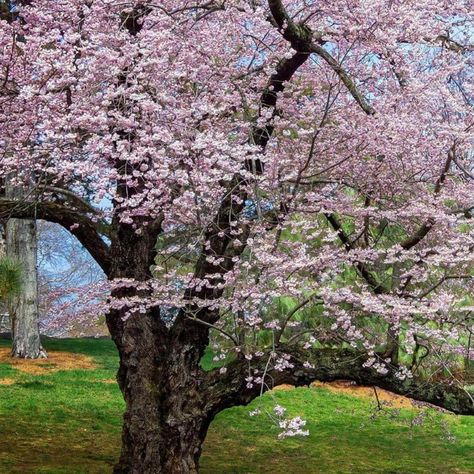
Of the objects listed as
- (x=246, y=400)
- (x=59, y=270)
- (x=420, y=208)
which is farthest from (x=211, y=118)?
(x=59, y=270)

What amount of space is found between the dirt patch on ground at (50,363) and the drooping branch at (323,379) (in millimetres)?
8176

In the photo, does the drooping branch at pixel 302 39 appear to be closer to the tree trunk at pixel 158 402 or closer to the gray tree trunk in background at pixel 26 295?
the tree trunk at pixel 158 402

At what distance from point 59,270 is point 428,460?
63.3ft

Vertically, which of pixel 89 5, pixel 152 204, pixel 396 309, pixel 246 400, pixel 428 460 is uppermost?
pixel 89 5

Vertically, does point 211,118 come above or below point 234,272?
above

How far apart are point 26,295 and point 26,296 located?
3 cm

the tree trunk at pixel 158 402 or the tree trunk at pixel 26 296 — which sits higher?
the tree trunk at pixel 26 296

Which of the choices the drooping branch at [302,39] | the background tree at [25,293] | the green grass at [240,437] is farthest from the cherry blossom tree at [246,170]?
the background tree at [25,293]

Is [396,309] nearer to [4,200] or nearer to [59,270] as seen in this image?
[4,200]

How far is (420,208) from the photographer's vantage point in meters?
5.92

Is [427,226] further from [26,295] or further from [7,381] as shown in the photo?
[26,295]

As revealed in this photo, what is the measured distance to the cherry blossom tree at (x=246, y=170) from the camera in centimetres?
545

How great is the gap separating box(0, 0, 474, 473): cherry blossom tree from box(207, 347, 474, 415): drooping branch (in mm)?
15

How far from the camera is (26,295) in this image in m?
15.6
